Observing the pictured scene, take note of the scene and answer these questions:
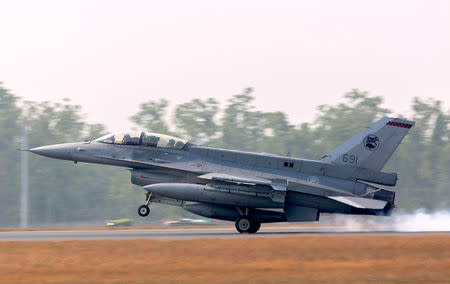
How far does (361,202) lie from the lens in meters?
28.3

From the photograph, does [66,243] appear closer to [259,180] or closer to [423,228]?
[259,180]

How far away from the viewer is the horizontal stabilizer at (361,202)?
28008 mm

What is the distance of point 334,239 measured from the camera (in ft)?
77.9

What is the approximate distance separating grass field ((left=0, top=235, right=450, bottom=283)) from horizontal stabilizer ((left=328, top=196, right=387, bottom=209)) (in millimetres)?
3841

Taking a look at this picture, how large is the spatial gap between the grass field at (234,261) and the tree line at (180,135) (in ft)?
225

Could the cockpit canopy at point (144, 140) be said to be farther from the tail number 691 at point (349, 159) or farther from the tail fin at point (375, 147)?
the tail number 691 at point (349, 159)

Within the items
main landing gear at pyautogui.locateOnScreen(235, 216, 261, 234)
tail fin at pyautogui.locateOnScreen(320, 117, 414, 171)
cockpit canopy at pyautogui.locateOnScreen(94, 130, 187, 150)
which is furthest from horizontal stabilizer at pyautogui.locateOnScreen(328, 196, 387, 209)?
cockpit canopy at pyautogui.locateOnScreen(94, 130, 187, 150)

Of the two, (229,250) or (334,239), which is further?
(334,239)

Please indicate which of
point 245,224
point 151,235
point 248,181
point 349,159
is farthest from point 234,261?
point 349,159

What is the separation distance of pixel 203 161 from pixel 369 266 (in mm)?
12687

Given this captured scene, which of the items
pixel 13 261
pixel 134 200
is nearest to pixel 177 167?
pixel 13 261

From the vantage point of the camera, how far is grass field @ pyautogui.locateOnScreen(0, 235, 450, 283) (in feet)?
54.1

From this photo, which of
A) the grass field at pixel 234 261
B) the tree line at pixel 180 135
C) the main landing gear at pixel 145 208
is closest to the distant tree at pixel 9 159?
the tree line at pixel 180 135

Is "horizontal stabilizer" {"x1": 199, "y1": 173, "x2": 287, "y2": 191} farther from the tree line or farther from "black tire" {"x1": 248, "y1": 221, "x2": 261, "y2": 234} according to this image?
the tree line
